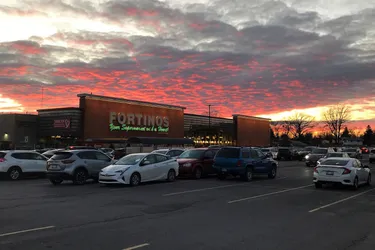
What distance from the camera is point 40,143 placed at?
6141 cm

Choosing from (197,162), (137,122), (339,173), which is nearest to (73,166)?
(197,162)

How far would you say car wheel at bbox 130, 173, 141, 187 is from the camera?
1753cm

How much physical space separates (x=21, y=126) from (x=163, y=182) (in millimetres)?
47495

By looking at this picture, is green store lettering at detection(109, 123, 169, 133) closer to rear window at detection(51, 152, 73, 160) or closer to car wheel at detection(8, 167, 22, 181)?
car wheel at detection(8, 167, 22, 181)

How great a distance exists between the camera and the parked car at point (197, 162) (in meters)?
21.8

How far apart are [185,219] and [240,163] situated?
11.0 meters

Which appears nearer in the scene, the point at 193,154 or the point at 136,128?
the point at 193,154

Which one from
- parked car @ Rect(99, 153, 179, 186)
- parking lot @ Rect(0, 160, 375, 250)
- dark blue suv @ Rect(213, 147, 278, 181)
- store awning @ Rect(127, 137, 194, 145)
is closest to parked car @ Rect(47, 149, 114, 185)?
parked car @ Rect(99, 153, 179, 186)

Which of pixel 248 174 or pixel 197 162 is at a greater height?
pixel 197 162

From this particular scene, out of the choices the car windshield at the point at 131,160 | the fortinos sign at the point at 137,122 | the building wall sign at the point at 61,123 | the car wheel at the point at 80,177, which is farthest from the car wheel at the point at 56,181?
the fortinos sign at the point at 137,122

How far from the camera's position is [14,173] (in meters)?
21.4

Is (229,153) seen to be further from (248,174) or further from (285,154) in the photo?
(285,154)

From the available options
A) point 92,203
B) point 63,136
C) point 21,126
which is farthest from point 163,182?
point 21,126

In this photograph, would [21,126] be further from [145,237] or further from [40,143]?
[145,237]
